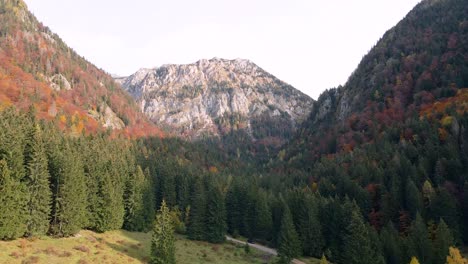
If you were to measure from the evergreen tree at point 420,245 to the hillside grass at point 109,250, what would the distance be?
28745mm

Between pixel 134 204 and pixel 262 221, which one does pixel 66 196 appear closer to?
pixel 134 204

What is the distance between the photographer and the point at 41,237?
62.8m

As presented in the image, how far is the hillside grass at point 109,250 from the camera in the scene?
52.9 metres

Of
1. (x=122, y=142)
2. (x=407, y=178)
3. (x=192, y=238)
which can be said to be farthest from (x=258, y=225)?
(x=122, y=142)

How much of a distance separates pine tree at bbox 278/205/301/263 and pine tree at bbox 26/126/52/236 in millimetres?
46815

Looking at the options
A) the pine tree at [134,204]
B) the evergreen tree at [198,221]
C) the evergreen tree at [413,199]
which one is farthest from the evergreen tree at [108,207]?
the evergreen tree at [413,199]

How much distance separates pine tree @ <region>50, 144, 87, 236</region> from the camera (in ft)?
221

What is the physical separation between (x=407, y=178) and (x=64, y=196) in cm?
8989

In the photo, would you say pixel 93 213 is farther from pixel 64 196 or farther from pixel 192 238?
pixel 192 238

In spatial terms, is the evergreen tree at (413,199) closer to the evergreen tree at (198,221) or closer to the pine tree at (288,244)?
the pine tree at (288,244)

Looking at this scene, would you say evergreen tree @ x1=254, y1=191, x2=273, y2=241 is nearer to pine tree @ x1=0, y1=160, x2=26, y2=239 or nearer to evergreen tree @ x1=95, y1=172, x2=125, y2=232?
evergreen tree @ x1=95, y1=172, x2=125, y2=232

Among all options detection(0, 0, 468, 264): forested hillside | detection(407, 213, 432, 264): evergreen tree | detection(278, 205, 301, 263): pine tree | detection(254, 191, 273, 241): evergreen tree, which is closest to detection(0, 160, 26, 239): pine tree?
detection(0, 0, 468, 264): forested hillside

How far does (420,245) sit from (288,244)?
2659 centimetres

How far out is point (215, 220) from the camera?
94500 millimetres
